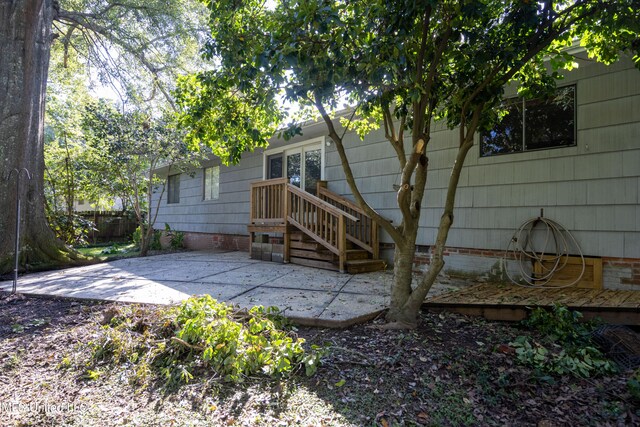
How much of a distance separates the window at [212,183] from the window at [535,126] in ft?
25.4

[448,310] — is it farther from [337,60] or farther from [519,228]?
[337,60]

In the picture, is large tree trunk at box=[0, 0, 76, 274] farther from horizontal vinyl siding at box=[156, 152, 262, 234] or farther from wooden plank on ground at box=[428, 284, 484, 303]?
wooden plank on ground at box=[428, 284, 484, 303]

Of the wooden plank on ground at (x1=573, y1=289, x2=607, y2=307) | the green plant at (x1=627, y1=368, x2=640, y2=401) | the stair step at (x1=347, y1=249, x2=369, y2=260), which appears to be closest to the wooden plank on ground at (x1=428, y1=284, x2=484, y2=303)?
the wooden plank on ground at (x1=573, y1=289, x2=607, y2=307)

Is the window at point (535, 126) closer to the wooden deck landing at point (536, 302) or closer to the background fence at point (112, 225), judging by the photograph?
the wooden deck landing at point (536, 302)

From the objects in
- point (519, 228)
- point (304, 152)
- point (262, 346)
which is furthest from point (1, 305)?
point (519, 228)

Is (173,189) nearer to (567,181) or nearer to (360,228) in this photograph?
(360,228)

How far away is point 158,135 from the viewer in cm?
830

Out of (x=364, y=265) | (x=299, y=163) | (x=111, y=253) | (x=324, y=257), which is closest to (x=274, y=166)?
(x=299, y=163)

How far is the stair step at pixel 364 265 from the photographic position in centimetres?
570

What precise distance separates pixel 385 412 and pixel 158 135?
26.5 feet

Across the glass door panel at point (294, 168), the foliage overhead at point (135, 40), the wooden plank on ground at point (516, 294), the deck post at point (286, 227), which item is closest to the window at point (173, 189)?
the foliage overhead at point (135, 40)

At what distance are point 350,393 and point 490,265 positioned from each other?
11.5 ft

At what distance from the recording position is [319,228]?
20.8ft

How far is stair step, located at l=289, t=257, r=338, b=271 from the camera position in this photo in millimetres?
6013
